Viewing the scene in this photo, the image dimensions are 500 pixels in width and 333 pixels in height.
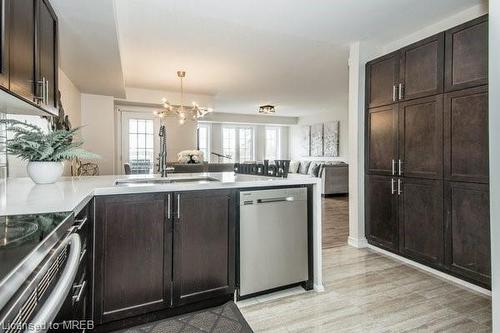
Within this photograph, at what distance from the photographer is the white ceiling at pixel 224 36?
2.57 meters

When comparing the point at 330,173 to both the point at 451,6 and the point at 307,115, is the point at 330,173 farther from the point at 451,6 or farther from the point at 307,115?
the point at 451,6

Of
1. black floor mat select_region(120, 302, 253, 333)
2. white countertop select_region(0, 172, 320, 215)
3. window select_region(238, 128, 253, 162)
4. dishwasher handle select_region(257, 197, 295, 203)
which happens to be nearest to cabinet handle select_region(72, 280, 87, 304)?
white countertop select_region(0, 172, 320, 215)

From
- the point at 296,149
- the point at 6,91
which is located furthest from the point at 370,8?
the point at 296,149

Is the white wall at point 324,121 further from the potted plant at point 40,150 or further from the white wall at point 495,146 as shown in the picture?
the potted plant at point 40,150

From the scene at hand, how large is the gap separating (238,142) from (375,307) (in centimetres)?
855

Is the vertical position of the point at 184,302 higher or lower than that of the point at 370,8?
lower

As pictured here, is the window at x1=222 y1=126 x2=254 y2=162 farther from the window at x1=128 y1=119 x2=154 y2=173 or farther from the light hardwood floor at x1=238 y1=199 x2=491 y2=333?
the light hardwood floor at x1=238 y1=199 x2=491 y2=333

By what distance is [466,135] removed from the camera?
91.6 inches

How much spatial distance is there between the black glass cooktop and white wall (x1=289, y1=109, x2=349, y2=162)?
789cm

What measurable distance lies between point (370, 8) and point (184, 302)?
114 inches

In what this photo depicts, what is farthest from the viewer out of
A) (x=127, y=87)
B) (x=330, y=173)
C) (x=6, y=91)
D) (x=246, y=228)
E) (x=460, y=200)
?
(x=330, y=173)

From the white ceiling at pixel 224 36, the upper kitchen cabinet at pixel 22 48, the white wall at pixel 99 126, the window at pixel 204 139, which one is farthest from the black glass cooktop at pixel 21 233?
the window at pixel 204 139

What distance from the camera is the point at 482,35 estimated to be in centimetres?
221

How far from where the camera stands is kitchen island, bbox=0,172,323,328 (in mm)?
1692
